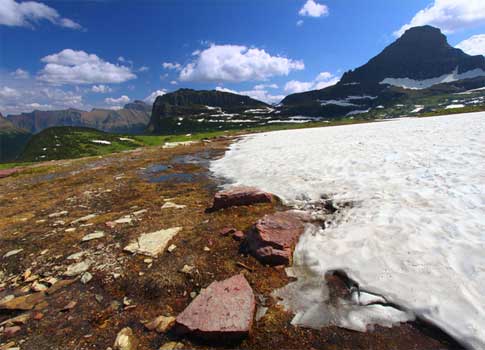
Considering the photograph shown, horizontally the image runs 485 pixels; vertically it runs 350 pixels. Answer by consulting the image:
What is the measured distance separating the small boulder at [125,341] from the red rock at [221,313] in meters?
0.76

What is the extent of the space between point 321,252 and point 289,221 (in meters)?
1.57

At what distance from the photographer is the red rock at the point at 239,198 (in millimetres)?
9789

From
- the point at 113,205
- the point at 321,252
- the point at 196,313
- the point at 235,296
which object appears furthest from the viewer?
the point at 113,205

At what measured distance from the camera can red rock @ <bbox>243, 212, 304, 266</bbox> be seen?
6176 mm

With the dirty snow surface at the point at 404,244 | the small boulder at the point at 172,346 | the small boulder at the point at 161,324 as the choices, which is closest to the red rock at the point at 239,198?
the dirty snow surface at the point at 404,244

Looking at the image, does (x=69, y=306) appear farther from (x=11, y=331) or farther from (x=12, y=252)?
(x=12, y=252)

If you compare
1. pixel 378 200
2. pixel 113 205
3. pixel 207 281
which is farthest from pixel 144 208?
pixel 378 200

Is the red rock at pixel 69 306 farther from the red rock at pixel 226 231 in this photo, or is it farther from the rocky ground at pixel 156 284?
the red rock at pixel 226 231

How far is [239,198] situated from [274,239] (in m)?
3.58

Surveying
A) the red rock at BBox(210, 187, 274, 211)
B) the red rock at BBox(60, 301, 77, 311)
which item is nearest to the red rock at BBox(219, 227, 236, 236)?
the red rock at BBox(210, 187, 274, 211)

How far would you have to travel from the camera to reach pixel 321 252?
623 centimetres

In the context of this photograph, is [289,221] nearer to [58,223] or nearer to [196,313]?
[196,313]

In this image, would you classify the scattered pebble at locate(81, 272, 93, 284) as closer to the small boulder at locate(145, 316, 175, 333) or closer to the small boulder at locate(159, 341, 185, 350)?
the small boulder at locate(145, 316, 175, 333)

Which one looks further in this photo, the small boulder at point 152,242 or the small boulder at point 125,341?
the small boulder at point 152,242
